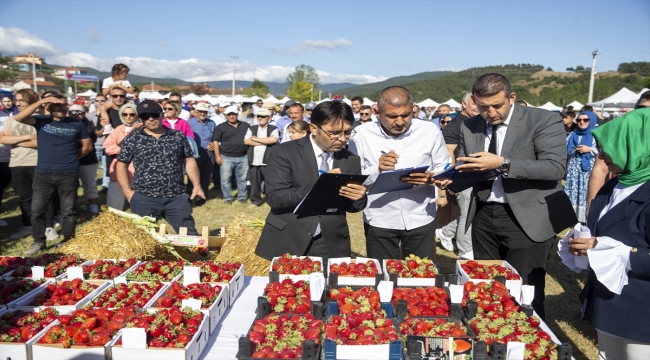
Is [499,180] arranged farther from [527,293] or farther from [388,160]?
[527,293]

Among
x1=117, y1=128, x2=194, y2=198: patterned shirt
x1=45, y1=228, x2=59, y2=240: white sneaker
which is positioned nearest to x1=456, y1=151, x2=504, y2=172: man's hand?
x1=117, y1=128, x2=194, y2=198: patterned shirt

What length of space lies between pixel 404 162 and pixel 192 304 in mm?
A: 1884

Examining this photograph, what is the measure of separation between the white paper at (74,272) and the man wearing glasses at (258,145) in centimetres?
660

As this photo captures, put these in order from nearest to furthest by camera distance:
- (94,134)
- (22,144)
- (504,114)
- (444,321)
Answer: (444,321)
(504,114)
(22,144)
(94,134)

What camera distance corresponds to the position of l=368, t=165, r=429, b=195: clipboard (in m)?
3.19

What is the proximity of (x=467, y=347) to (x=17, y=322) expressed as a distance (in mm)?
2339

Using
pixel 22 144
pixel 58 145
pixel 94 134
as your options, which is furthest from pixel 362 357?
pixel 94 134

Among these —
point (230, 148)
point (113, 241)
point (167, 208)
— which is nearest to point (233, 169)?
point (230, 148)

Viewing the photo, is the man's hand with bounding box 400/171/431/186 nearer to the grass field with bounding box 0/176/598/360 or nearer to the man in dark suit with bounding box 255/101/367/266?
the man in dark suit with bounding box 255/101/367/266

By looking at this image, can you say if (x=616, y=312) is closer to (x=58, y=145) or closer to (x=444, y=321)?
(x=444, y=321)

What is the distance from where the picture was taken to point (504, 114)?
325cm

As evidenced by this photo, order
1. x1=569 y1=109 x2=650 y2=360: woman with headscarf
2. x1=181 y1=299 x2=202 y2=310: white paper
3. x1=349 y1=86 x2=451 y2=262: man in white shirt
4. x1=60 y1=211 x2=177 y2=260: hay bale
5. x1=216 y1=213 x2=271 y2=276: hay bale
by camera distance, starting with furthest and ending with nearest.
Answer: x1=216 y1=213 x2=271 y2=276: hay bale < x1=60 y1=211 x2=177 y2=260: hay bale < x1=349 y1=86 x2=451 y2=262: man in white shirt < x1=181 y1=299 x2=202 y2=310: white paper < x1=569 y1=109 x2=650 y2=360: woman with headscarf

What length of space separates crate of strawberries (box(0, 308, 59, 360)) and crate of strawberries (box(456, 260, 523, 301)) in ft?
8.33

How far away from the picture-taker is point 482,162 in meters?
3.08
